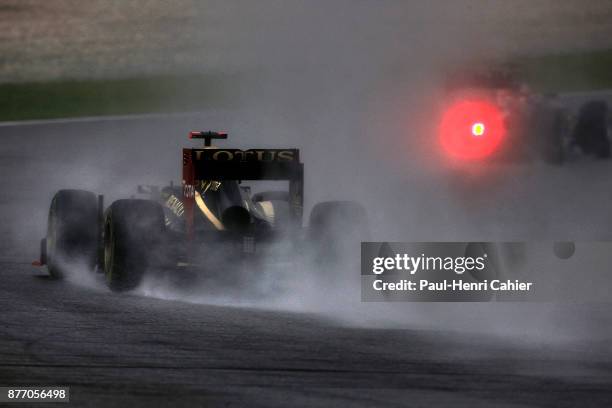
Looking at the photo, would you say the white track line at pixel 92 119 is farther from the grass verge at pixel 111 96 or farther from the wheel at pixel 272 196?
the wheel at pixel 272 196

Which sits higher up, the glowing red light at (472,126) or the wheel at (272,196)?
the glowing red light at (472,126)

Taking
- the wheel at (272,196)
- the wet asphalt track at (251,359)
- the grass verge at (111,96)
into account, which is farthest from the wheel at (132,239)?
the grass verge at (111,96)

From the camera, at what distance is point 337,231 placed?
13344 mm

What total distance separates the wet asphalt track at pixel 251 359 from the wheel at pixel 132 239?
0.22m

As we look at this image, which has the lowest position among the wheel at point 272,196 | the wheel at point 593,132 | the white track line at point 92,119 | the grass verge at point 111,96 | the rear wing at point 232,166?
the wheel at point 272,196

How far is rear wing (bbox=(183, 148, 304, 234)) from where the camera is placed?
13.3m

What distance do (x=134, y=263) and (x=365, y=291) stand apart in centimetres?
239

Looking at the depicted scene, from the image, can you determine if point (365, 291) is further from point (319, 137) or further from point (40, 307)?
point (319, 137)

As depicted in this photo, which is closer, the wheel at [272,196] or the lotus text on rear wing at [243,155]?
the lotus text on rear wing at [243,155]

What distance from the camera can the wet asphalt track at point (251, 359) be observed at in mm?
8664

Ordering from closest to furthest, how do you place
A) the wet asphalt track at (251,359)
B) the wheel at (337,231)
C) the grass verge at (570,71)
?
the wet asphalt track at (251,359) < the wheel at (337,231) < the grass verge at (570,71)

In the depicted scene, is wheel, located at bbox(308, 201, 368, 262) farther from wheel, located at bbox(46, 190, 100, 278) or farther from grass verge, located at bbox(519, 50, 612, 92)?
grass verge, located at bbox(519, 50, 612, 92)

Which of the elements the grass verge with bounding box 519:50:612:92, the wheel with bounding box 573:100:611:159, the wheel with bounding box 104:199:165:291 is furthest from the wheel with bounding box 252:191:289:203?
the grass verge with bounding box 519:50:612:92

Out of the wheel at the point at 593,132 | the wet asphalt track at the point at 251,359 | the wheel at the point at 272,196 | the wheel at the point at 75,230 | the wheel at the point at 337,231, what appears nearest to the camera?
the wet asphalt track at the point at 251,359
